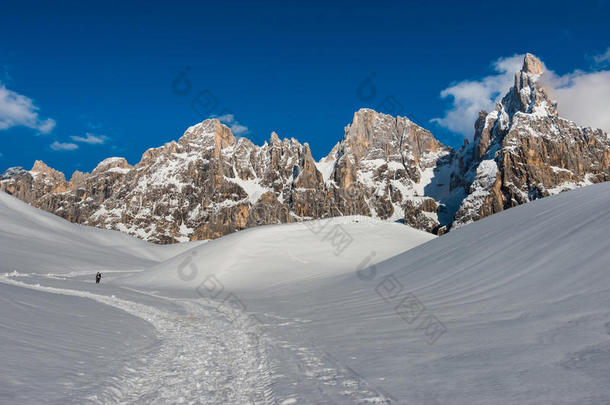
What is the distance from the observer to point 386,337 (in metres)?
9.51

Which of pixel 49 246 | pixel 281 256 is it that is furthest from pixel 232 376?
pixel 49 246

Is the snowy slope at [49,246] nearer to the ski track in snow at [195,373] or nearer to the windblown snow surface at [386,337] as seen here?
the windblown snow surface at [386,337]

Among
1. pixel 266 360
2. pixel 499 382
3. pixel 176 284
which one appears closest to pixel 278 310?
pixel 266 360

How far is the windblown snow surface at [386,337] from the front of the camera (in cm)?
564

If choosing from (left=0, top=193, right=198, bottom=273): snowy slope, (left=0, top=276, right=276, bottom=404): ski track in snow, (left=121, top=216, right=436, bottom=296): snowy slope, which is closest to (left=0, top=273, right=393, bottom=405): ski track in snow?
(left=0, top=276, right=276, bottom=404): ski track in snow

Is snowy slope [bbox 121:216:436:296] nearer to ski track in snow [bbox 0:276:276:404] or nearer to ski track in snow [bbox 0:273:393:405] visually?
ski track in snow [bbox 0:276:276:404]

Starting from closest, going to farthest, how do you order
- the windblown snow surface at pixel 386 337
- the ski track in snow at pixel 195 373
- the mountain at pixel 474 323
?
the mountain at pixel 474 323 < the windblown snow surface at pixel 386 337 < the ski track in snow at pixel 195 373

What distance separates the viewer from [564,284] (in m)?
9.41

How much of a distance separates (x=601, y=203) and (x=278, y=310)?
15.5 meters

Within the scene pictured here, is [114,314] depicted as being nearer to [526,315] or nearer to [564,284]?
[526,315]

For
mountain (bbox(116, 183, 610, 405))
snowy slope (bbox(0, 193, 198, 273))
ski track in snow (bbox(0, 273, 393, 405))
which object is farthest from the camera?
snowy slope (bbox(0, 193, 198, 273))

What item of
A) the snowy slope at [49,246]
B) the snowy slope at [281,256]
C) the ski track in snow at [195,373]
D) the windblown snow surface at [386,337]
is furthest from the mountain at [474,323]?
the snowy slope at [49,246]

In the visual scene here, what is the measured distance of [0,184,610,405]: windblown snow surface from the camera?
5641 millimetres

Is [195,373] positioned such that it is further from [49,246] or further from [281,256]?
[49,246]
